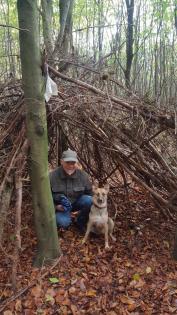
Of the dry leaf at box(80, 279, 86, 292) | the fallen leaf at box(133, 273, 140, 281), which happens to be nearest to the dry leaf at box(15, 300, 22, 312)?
the dry leaf at box(80, 279, 86, 292)

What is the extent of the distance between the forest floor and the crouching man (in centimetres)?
23

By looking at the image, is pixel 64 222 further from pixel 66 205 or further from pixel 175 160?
pixel 175 160

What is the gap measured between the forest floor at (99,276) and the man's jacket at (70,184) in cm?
53

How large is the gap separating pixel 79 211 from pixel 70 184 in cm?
41

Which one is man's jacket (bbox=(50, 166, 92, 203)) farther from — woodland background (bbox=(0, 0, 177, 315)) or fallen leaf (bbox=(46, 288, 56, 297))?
fallen leaf (bbox=(46, 288, 56, 297))

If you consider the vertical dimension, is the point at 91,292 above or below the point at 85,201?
below

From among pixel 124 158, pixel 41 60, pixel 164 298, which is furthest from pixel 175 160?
pixel 41 60

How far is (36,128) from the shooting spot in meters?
3.68

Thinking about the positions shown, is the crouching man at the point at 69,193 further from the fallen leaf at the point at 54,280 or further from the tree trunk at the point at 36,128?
the fallen leaf at the point at 54,280

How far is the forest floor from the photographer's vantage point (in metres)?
3.38

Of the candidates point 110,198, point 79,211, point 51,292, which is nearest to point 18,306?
point 51,292

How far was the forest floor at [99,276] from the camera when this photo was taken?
338cm

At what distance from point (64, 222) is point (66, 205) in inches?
9.2

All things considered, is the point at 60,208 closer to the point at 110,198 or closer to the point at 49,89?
the point at 110,198
